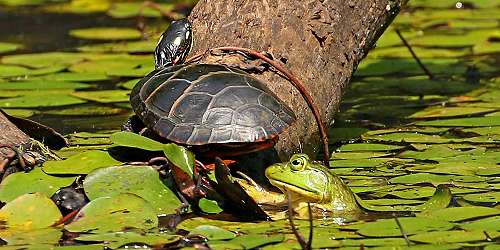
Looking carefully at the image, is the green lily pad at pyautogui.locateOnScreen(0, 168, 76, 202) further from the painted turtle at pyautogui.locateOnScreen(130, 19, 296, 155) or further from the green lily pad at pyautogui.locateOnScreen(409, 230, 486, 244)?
the green lily pad at pyautogui.locateOnScreen(409, 230, 486, 244)

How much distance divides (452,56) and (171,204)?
9.54 feet

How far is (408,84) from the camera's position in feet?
17.6

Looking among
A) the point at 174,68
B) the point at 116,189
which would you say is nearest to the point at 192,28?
the point at 174,68

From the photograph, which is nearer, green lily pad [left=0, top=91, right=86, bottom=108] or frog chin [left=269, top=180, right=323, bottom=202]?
frog chin [left=269, top=180, right=323, bottom=202]

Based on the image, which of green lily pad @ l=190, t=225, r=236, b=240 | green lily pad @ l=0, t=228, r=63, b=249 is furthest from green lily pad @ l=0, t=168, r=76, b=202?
green lily pad @ l=190, t=225, r=236, b=240

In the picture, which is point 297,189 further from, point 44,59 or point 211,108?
point 44,59

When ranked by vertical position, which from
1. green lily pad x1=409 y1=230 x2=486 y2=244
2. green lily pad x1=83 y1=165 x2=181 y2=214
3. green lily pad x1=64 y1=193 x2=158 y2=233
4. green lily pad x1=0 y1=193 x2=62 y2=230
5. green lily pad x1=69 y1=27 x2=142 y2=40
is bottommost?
green lily pad x1=0 y1=193 x2=62 y2=230

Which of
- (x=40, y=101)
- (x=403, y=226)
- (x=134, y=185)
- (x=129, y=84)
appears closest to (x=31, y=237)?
(x=134, y=185)

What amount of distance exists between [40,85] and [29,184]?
1.98 metres

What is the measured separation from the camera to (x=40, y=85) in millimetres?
5277

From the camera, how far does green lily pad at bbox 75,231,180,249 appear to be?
2910 millimetres

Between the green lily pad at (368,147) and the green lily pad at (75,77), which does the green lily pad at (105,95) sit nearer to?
the green lily pad at (75,77)

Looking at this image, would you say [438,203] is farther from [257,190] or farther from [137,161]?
[137,161]

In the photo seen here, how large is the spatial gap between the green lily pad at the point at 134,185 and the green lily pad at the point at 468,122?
4.60 ft
